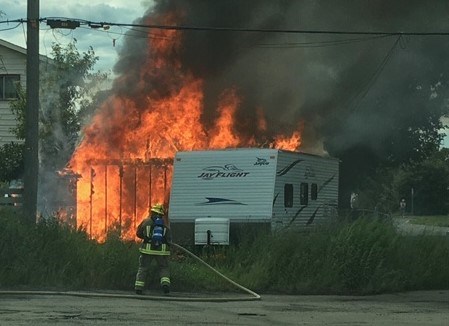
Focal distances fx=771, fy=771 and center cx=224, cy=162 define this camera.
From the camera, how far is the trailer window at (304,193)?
19.3m

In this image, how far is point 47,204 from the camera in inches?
778

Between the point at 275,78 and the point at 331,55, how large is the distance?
1.92 m

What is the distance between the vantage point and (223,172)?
711 inches

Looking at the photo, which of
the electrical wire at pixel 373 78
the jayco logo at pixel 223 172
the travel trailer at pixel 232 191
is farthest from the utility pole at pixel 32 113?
the electrical wire at pixel 373 78

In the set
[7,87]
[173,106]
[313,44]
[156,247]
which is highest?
[313,44]

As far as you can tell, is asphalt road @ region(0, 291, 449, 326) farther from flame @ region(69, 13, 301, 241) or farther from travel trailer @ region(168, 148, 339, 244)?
flame @ region(69, 13, 301, 241)

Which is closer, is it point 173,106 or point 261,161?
point 261,161

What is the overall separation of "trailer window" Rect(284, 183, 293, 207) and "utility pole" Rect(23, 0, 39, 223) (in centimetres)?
609

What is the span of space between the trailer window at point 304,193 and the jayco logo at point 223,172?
2063 millimetres

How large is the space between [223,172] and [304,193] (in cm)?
261

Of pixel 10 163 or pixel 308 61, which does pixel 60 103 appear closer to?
pixel 10 163

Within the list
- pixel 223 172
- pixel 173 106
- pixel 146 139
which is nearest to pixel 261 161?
pixel 223 172

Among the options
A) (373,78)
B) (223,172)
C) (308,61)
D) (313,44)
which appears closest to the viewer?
(223,172)

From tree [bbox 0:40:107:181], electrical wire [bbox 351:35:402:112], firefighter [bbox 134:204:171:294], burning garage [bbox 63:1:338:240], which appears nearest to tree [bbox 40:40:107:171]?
tree [bbox 0:40:107:181]
